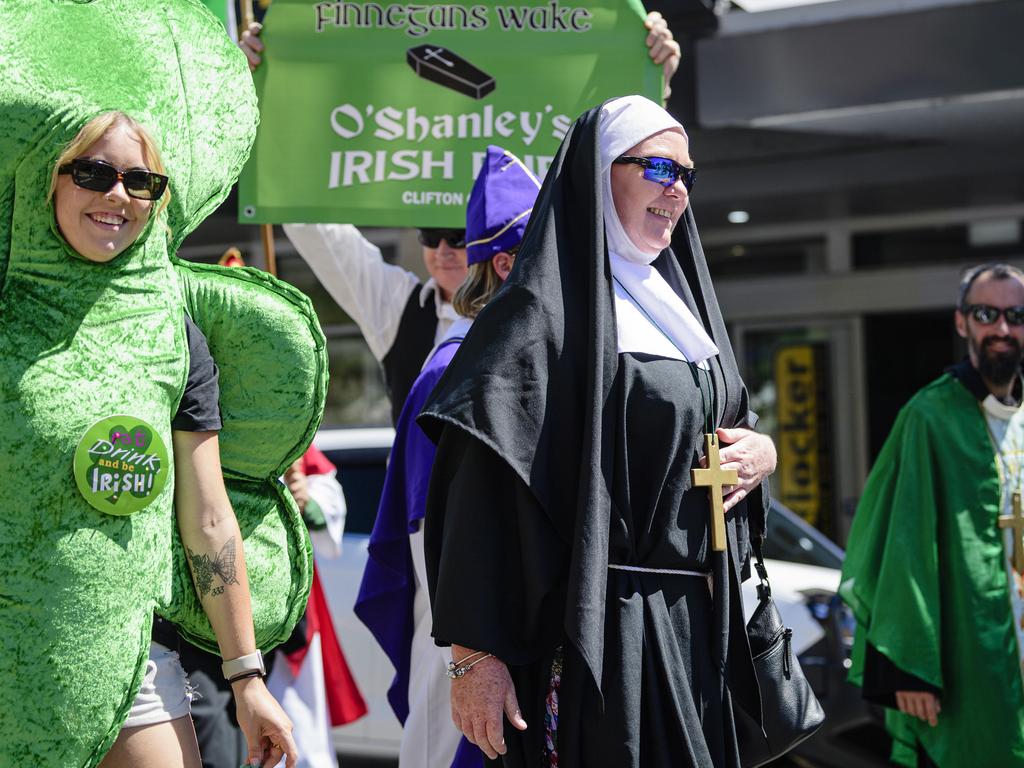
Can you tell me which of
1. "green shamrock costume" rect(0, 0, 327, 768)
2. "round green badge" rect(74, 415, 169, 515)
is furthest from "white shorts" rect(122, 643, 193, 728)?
"round green badge" rect(74, 415, 169, 515)

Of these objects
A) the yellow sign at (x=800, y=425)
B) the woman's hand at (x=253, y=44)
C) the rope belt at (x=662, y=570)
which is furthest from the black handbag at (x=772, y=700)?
the yellow sign at (x=800, y=425)

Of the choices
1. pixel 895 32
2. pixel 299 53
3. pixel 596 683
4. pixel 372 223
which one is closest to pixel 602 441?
pixel 596 683

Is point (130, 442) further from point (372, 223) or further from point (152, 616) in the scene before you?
point (372, 223)

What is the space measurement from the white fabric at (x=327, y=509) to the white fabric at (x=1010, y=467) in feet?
7.55

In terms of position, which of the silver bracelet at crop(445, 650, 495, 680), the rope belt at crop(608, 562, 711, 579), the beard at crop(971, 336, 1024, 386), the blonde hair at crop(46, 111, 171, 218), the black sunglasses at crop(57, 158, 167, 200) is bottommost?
the silver bracelet at crop(445, 650, 495, 680)

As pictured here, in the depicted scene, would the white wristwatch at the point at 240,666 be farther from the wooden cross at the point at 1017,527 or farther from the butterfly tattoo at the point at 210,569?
the wooden cross at the point at 1017,527

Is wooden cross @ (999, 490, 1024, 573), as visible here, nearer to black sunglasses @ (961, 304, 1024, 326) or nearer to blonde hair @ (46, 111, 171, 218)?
black sunglasses @ (961, 304, 1024, 326)

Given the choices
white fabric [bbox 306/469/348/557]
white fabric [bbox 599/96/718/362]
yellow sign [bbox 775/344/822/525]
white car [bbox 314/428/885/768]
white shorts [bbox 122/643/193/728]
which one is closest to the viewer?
white shorts [bbox 122/643/193/728]

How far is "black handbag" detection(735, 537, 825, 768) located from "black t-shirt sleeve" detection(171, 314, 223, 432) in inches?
46.4

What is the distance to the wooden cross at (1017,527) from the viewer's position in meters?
4.32

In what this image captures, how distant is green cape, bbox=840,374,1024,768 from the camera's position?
4258 millimetres

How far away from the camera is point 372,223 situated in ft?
12.9

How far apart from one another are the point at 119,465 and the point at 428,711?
4.53 feet

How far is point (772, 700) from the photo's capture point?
9.07 feet
